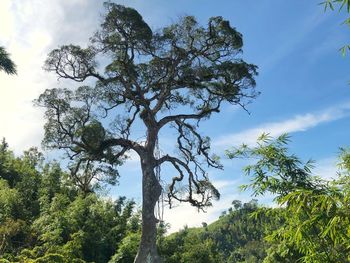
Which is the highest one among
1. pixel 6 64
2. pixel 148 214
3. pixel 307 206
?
pixel 6 64

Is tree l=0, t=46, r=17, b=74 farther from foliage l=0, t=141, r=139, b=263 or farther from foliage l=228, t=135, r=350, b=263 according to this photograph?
foliage l=228, t=135, r=350, b=263

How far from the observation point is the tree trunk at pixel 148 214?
10.4 meters

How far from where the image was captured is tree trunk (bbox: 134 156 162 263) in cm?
1040

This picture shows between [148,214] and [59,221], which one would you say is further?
[59,221]

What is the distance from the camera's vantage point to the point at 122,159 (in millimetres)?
12828

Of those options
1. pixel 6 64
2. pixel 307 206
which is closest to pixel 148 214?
pixel 6 64

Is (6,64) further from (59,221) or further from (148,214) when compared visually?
(59,221)

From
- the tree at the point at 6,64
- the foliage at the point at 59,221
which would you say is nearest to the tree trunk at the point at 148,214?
the foliage at the point at 59,221

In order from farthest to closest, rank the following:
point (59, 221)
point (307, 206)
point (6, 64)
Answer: point (59, 221) < point (6, 64) < point (307, 206)

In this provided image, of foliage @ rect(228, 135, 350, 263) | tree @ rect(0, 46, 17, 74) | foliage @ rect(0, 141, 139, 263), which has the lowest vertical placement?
foliage @ rect(228, 135, 350, 263)

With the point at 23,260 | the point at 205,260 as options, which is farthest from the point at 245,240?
the point at 23,260

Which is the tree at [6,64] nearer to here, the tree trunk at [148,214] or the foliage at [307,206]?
the tree trunk at [148,214]

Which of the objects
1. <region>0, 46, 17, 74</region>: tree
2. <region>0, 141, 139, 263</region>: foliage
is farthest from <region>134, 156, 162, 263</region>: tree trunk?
<region>0, 46, 17, 74</region>: tree

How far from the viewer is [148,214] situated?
35.5 feet
